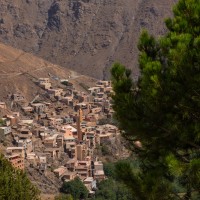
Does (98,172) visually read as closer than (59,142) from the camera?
Yes

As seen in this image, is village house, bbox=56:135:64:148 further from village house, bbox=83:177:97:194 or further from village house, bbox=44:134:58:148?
village house, bbox=83:177:97:194

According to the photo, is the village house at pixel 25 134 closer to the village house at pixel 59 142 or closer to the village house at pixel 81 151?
the village house at pixel 59 142

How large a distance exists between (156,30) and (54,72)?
39.8 m

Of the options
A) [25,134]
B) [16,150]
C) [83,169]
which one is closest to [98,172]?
[83,169]

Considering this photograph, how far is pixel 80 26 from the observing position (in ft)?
322

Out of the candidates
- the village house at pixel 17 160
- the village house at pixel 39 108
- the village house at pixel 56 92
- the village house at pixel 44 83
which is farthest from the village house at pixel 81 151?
the village house at pixel 44 83

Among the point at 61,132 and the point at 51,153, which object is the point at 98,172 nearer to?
the point at 51,153

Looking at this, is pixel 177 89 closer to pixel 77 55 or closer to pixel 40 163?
pixel 40 163

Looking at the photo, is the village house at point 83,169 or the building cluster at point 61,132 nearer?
the building cluster at point 61,132

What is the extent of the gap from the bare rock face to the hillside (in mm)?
27408

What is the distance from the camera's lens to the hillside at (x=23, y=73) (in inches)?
1898

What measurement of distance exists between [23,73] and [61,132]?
68.3 feet

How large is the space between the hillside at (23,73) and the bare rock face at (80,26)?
27408 mm

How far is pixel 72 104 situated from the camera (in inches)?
1738
